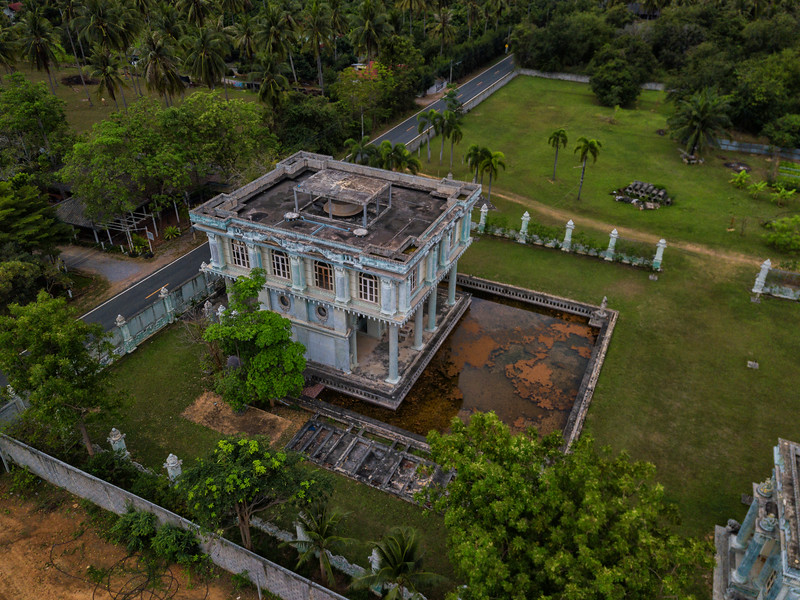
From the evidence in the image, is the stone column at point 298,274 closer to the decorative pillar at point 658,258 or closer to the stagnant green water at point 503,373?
the stagnant green water at point 503,373

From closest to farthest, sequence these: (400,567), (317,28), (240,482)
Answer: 1. (400,567)
2. (240,482)
3. (317,28)

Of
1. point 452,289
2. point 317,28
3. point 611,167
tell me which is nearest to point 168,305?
point 452,289

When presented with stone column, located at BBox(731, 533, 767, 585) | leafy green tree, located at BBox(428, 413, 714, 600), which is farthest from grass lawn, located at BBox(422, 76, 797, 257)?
leafy green tree, located at BBox(428, 413, 714, 600)

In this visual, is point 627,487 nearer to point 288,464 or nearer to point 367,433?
point 288,464

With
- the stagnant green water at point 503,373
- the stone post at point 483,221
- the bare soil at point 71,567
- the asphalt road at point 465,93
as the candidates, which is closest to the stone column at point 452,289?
the stagnant green water at point 503,373

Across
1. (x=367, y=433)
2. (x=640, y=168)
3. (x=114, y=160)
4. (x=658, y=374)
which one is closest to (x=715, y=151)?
(x=640, y=168)

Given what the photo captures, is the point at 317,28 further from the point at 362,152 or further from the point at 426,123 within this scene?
the point at 362,152

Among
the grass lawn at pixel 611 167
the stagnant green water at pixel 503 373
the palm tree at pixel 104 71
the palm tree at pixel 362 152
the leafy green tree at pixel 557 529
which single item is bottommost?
the stagnant green water at pixel 503 373

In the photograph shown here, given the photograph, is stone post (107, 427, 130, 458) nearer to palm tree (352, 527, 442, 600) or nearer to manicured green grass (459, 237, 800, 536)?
palm tree (352, 527, 442, 600)
